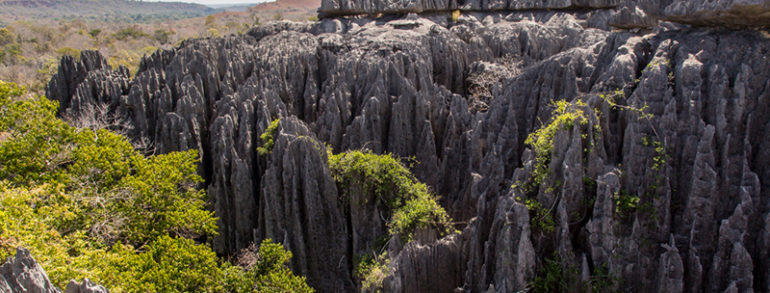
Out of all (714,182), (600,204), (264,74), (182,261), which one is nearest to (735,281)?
(714,182)

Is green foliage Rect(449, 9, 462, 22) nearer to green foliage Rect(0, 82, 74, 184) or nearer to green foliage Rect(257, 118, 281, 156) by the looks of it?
green foliage Rect(257, 118, 281, 156)

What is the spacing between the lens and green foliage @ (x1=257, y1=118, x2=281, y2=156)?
1677cm

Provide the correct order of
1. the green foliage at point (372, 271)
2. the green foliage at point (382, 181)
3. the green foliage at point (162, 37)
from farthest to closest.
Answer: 1. the green foliage at point (162, 37)
2. the green foliage at point (382, 181)
3. the green foliage at point (372, 271)

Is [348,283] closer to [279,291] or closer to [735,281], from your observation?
[279,291]

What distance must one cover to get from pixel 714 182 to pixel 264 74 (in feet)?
63.4

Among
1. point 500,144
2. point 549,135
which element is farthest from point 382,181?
point 549,135

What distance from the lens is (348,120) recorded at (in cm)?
2089

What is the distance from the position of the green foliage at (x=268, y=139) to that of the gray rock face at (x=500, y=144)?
0.39 metres

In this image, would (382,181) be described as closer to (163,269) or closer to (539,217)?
(539,217)

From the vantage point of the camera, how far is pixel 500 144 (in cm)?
1391

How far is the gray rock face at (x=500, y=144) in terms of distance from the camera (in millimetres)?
9648

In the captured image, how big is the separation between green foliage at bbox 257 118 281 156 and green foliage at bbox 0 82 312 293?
2843mm

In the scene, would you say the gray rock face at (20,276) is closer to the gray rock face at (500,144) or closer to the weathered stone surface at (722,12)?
the gray rock face at (500,144)

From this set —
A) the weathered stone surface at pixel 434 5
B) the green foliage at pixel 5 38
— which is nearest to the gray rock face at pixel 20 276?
the weathered stone surface at pixel 434 5
